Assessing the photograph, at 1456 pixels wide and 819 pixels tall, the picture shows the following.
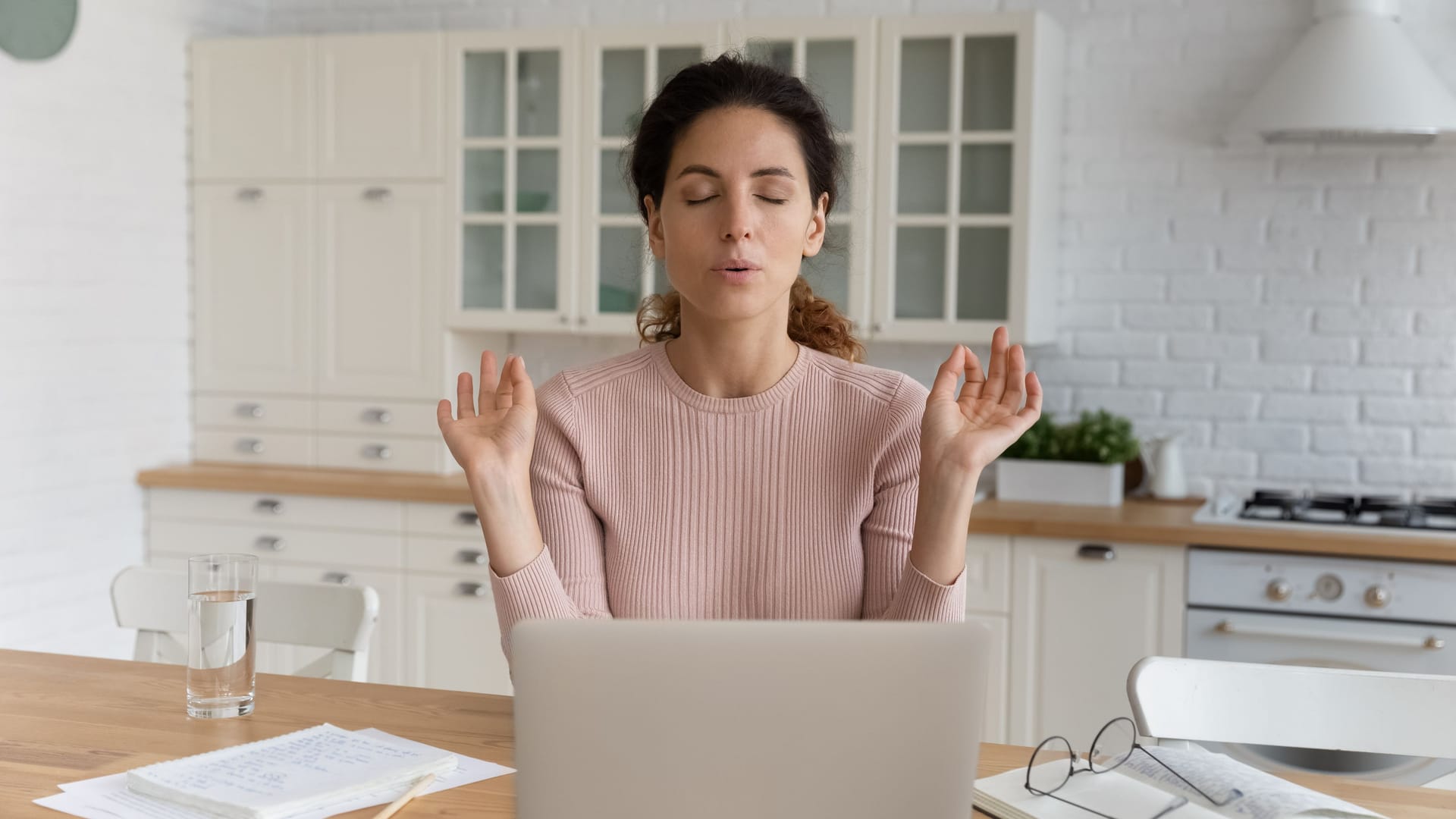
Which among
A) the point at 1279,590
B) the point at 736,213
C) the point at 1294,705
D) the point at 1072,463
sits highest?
the point at 736,213

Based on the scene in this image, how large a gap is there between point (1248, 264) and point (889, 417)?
215 cm

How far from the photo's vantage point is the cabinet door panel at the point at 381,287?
368cm

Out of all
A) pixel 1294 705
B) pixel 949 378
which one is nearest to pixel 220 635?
pixel 949 378

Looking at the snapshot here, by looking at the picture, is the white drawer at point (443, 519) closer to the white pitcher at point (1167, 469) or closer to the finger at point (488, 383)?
the white pitcher at point (1167, 469)

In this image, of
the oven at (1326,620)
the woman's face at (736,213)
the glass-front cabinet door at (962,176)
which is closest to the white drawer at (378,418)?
the glass-front cabinet door at (962,176)

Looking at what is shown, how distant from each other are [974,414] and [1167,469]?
2.10m

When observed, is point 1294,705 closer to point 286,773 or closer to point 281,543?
point 286,773

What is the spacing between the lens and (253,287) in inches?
150

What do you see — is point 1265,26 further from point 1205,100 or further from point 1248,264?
point 1248,264

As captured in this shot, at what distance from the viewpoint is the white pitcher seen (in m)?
3.38

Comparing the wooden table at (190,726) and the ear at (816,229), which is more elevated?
the ear at (816,229)

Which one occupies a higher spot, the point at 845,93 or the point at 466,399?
the point at 845,93

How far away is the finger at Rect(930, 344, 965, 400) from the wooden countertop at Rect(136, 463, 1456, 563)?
1.67 m

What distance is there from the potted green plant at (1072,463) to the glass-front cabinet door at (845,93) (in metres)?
→ 0.48
